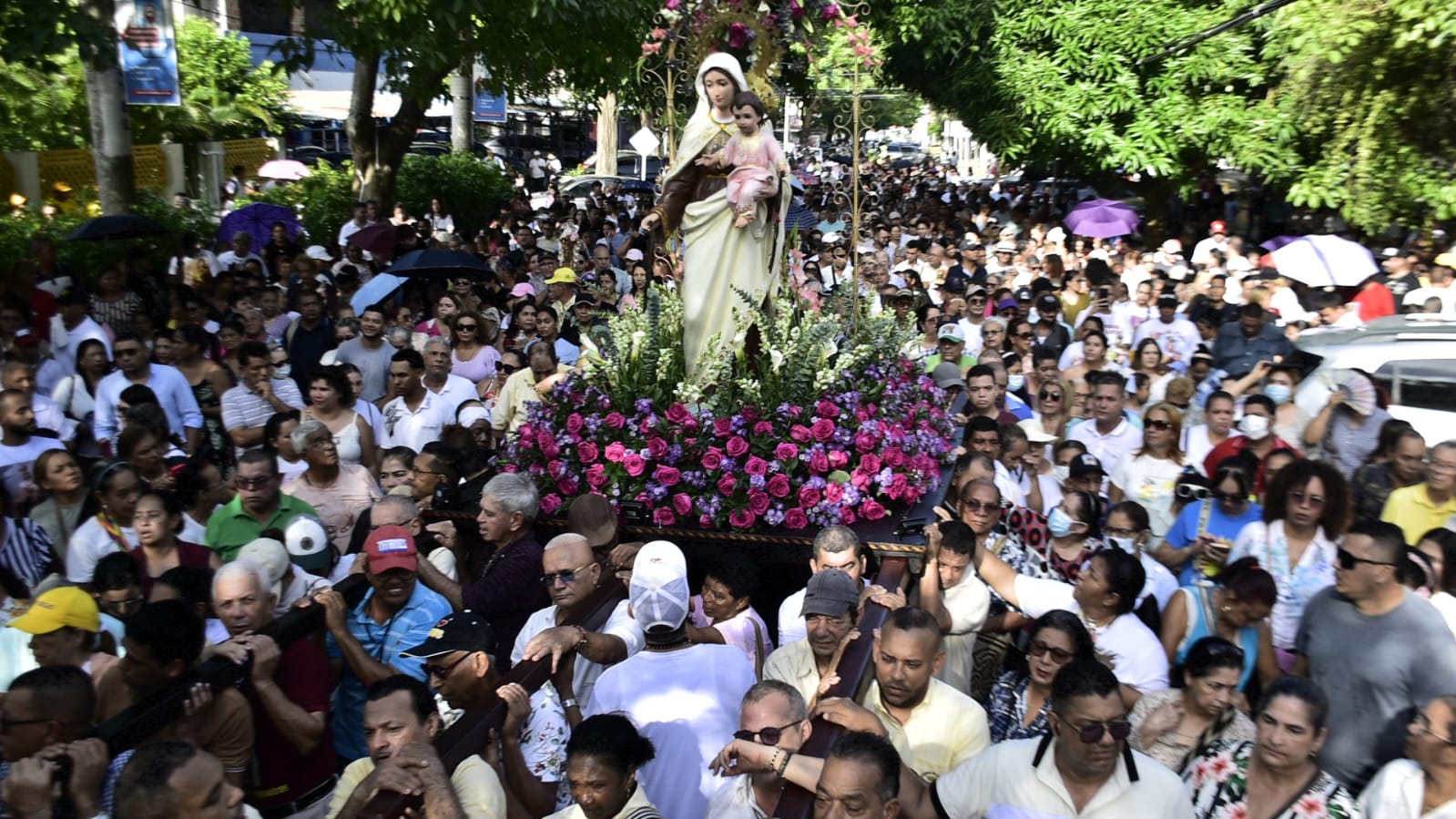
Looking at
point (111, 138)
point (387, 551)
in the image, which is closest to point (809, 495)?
point (387, 551)

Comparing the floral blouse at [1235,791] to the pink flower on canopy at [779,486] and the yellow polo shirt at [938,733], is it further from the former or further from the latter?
the pink flower on canopy at [779,486]

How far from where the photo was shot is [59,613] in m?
4.66

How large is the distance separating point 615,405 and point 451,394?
1.73 meters

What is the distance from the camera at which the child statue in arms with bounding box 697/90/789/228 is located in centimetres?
741

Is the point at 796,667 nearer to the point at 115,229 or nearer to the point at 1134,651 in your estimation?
the point at 1134,651

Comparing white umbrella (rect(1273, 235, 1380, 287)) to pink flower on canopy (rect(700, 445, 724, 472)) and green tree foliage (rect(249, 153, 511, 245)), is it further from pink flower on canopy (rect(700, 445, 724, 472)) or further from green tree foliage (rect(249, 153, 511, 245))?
green tree foliage (rect(249, 153, 511, 245))

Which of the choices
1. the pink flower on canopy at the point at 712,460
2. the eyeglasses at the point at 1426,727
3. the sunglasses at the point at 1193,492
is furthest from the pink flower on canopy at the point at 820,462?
the eyeglasses at the point at 1426,727

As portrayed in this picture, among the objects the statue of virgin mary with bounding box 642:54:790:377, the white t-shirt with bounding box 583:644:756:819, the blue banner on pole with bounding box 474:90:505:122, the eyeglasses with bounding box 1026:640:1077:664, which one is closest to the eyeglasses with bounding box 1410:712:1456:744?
the eyeglasses with bounding box 1026:640:1077:664

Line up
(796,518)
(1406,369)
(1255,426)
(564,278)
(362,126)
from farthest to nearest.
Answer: (362,126) → (564,278) → (1406,369) → (1255,426) → (796,518)

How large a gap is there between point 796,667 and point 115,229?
9.94 meters

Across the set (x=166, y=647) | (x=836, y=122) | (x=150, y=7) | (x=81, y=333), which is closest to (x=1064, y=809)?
(x=166, y=647)

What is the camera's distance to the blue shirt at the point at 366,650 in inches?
199

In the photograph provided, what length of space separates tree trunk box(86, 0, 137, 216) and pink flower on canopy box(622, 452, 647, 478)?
9538 mm

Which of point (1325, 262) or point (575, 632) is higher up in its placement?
point (1325, 262)
